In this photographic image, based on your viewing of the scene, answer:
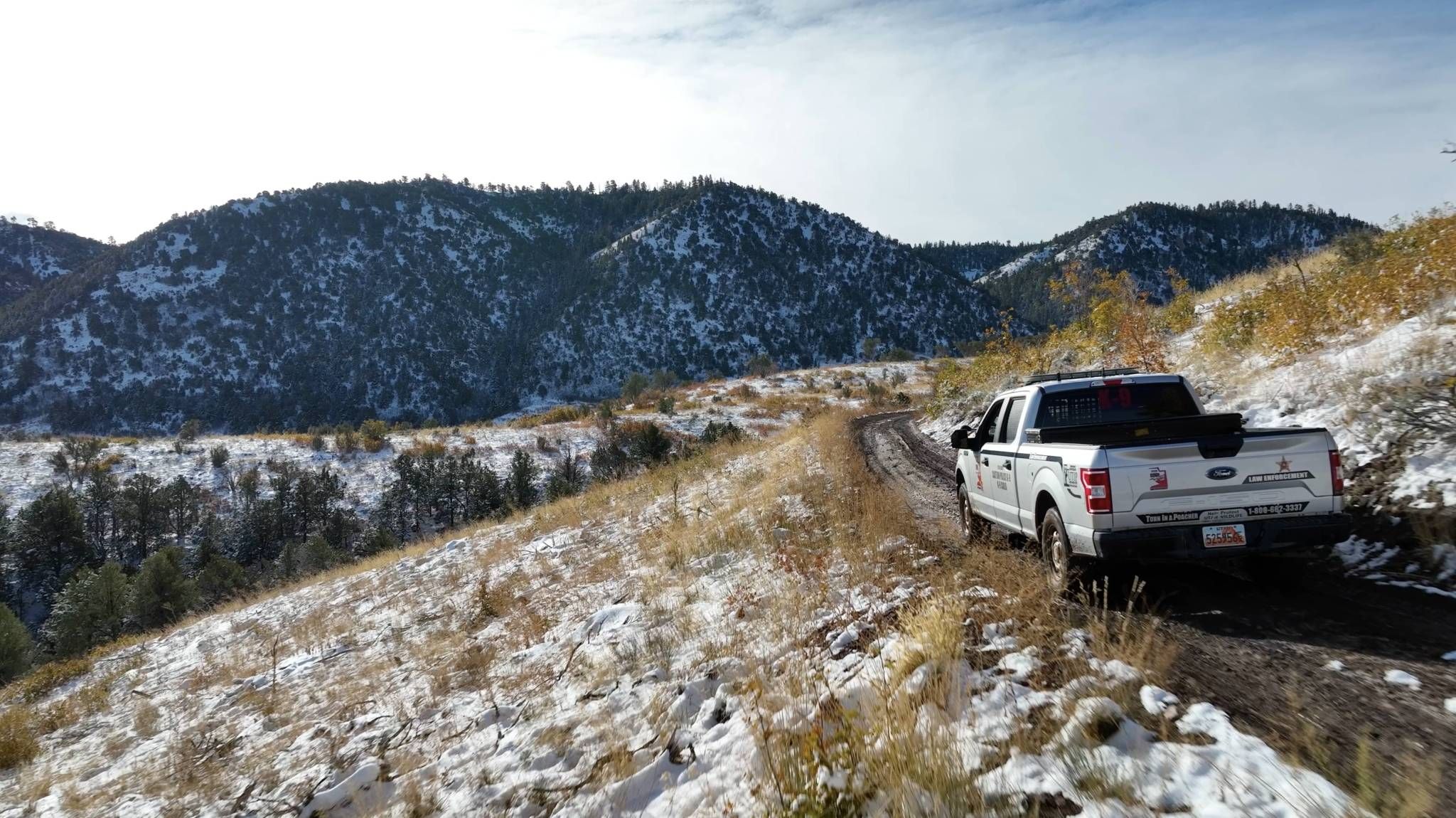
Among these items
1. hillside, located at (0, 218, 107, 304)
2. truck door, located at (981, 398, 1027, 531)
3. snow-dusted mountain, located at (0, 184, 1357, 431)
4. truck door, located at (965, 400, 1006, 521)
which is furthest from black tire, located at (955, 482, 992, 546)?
hillside, located at (0, 218, 107, 304)

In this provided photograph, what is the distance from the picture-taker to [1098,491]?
5.29 m

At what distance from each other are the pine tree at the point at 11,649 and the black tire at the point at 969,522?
21.9 metres

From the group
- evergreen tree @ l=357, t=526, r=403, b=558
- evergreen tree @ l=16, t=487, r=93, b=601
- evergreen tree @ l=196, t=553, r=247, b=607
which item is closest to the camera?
evergreen tree @ l=196, t=553, r=247, b=607

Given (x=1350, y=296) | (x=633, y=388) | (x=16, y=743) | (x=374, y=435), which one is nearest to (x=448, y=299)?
(x=633, y=388)

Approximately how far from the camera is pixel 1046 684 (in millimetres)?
4016

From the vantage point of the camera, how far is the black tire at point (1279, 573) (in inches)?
229

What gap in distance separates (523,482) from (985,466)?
91.5 ft

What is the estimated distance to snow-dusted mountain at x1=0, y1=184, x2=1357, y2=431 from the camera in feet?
358

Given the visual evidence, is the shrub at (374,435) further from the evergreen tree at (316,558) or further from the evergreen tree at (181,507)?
the evergreen tree at (316,558)

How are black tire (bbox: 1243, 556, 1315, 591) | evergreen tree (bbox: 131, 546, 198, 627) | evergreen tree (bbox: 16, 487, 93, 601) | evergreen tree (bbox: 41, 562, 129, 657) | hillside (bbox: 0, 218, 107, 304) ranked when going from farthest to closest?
hillside (bbox: 0, 218, 107, 304)
evergreen tree (bbox: 16, 487, 93, 601)
evergreen tree (bbox: 131, 546, 198, 627)
evergreen tree (bbox: 41, 562, 129, 657)
black tire (bbox: 1243, 556, 1315, 591)

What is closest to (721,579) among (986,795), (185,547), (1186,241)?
(986,795)

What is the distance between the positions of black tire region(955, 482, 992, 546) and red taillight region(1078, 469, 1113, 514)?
288 centimetres

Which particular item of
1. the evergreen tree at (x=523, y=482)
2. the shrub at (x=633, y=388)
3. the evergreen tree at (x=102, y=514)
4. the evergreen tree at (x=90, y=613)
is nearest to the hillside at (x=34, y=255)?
the shrub at (x=633, y=388)

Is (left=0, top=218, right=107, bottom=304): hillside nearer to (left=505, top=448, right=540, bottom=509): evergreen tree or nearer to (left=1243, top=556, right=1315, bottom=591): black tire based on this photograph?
(left=505, top=448, right=540, bottom=509): evergreen tree
